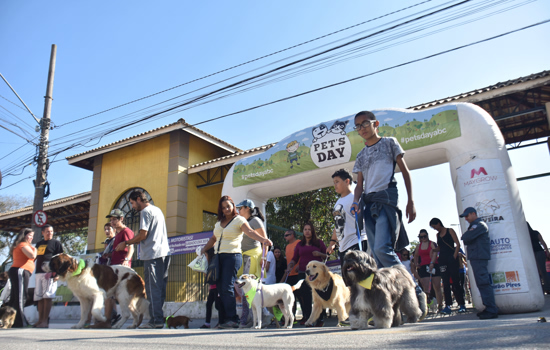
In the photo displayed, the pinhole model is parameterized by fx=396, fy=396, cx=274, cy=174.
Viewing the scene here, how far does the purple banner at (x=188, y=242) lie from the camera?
1112cm

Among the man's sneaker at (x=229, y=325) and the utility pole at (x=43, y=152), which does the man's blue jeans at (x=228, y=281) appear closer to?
the man's sneaker at (x=229, y=325)

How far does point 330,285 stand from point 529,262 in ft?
11.4

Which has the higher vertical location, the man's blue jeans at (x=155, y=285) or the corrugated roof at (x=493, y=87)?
the corrugated roof at (x=493, y=87)

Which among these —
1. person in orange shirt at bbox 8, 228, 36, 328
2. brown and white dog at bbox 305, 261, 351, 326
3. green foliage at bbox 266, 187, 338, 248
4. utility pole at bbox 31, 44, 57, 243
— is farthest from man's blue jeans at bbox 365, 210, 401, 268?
green foliage at bbox 266, 187, 338, 248

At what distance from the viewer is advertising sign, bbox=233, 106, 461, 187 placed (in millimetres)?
7820

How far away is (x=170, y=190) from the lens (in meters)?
15.0

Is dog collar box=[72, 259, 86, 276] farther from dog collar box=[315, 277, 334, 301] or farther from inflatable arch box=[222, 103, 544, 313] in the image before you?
inflatable arch box=[222, 103, 544, 313]

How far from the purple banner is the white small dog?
5985mm

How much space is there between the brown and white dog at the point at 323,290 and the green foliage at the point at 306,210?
11010 millimetres

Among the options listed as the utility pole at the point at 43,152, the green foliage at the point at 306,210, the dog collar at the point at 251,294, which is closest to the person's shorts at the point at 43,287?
the dog collar at the point at 251,294

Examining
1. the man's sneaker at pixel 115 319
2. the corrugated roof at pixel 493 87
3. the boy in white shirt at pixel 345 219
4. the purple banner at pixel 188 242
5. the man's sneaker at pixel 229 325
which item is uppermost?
the corrugated roof at pixel 493 87

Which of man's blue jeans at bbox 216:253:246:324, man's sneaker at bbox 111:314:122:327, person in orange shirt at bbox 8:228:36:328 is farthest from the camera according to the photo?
person in orange shirt at bbox 8:228:36:328

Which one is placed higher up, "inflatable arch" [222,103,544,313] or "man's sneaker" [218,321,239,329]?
"inflatable arch" [222,103,544,313]

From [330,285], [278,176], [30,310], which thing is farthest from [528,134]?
[30,310]
